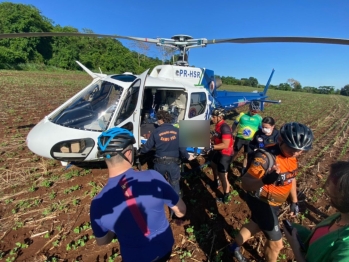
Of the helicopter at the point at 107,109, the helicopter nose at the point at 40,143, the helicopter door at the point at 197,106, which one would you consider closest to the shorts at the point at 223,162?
the helicopter at the point at 107,109

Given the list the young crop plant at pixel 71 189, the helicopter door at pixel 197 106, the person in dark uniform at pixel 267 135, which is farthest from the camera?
the helicopter door at pixel 197 106

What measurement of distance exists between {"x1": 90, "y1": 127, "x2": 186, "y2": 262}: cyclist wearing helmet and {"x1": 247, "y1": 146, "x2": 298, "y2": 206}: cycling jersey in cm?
95

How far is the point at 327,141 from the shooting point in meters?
8.57

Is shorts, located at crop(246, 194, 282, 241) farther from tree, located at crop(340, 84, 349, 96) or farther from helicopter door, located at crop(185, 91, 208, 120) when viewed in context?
tree, located at crop(340, 84, 349, 96)

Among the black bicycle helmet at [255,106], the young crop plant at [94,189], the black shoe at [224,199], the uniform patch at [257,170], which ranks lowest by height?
the young crop plant at [94,189]

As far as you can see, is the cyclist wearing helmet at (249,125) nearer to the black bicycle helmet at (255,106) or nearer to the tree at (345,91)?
the black bicycle helmet at (255,106)

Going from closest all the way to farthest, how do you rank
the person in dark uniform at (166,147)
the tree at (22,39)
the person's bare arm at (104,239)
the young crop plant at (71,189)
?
the person's bare arm at (104,239)
the person in dark uniform at (166,147)
the young crop plant at (71,189)
the tree at (22,39)

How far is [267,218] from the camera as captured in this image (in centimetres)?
238

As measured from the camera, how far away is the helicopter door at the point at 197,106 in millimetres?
5921

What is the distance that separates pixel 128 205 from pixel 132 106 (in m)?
3.26

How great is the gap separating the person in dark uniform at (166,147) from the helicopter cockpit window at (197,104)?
2345mm

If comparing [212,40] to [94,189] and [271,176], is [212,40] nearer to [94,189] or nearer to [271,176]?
[271,176]

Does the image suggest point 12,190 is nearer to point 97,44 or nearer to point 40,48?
point 40,48

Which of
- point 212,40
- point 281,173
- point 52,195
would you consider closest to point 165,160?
point 281,173
